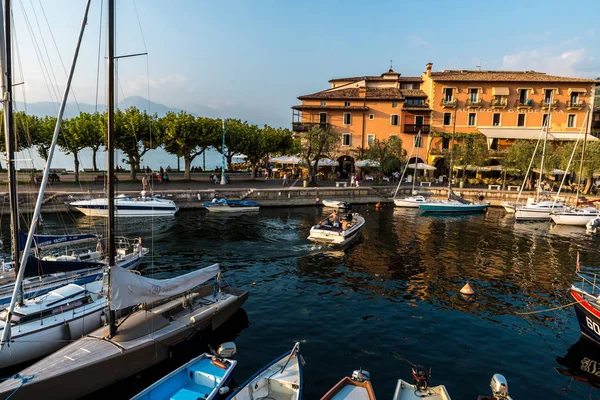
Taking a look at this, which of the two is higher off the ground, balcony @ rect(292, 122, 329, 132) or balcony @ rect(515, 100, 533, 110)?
balcony @ rect(515, 100, 533, 110)

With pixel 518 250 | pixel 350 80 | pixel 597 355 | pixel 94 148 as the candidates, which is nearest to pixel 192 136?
pixel 94 148

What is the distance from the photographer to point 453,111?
64875mm

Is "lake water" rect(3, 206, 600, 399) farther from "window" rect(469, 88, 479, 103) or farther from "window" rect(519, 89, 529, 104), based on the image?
"window" rect(519, 89, 529, 104)

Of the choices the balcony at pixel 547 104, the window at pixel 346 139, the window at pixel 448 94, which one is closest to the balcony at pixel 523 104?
the balcony at pixel 547 104

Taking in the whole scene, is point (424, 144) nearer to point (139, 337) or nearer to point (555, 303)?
point (555, 303)

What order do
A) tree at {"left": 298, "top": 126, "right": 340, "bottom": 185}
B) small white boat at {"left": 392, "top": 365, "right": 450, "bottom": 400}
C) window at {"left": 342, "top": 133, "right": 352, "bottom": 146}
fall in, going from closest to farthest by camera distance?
1. small white boat at {"left": 392, "top": 365, "right": 450, "bottom": 400}
2. tree at {"left": 298, "top": 126, "right": 340, "bottom": 185}
3. window at {"left": 342, "top": 133, "right": 352, "bottom": 146}

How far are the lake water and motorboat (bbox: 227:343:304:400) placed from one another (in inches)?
42.3

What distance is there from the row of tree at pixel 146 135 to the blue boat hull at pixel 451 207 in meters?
24.8

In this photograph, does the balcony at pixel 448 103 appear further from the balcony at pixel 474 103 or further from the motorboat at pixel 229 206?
the motorboat at pixel 229 206

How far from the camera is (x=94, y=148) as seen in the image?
51.6m

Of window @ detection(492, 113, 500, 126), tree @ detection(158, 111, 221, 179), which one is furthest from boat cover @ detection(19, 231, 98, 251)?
window @ detection(492, 113, 500, 126)

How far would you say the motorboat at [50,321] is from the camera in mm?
12648

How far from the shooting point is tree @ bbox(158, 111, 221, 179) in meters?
51.1

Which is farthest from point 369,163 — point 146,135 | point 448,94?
point 146,135
